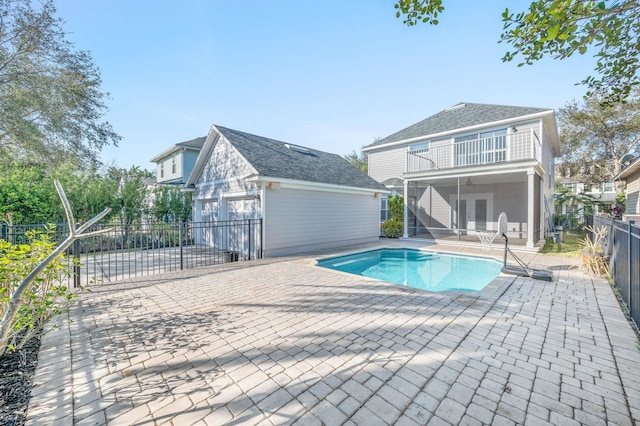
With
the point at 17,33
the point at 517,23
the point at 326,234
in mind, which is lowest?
the point at 326,234

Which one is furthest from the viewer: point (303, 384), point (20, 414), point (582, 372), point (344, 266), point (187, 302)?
point (344, 266)

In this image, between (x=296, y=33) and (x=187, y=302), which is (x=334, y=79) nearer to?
(x=296, y=33)

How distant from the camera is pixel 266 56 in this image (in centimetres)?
1119

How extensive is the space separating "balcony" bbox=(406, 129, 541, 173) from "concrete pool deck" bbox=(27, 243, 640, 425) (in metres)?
9.64

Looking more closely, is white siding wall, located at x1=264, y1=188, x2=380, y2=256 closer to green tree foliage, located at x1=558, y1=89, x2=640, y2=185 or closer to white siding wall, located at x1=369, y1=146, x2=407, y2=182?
white siding wall, located at x1=369, y1=146, x2=407, y2=182

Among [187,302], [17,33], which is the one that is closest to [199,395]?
[187,302]

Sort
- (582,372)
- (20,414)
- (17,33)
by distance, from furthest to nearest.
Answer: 1. (17,33)
2. (582,372)
3. (20,414)

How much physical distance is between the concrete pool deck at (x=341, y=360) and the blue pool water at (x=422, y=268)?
2.75m

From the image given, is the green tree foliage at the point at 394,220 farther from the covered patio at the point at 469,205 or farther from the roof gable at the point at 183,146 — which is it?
the roof gable at the point at 183,146

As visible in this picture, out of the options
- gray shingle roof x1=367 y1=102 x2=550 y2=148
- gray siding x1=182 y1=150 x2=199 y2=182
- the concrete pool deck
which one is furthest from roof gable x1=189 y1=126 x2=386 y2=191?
gray siding x1=182 y1=150 x2=199 y2=182

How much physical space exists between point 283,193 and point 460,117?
12.9 m

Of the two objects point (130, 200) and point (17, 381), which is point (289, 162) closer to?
point (130, 200)

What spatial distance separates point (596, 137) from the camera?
2469cm

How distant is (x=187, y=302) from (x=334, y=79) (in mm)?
11769
